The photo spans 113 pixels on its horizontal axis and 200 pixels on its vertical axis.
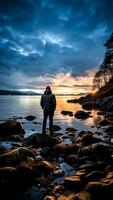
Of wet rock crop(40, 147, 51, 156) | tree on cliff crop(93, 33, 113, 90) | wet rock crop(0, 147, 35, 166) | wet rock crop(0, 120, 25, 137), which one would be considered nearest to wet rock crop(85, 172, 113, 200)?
wet rock crop(0, 147, 35, 166)

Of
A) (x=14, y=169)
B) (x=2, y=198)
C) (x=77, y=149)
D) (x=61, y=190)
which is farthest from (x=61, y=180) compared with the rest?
(x=77, y=149)

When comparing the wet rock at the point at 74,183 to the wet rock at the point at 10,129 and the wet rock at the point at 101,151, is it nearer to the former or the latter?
the wet rock at the point at 101,151

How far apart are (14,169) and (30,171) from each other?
628 mm

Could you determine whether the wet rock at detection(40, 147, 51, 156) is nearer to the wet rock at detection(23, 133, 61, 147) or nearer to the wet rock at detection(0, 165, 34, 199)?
the wet rock at detection(23, 133, 61, 147)

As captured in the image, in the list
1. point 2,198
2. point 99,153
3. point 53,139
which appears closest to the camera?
point 2,198

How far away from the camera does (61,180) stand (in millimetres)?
8172

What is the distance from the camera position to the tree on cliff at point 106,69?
2097 inches

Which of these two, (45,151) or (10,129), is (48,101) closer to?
(45,151)

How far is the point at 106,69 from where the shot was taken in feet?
246

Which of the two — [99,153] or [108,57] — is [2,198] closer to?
Result: [99,153]

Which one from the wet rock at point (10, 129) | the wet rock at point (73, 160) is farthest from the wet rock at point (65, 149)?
the wet rock at point (10, 129)

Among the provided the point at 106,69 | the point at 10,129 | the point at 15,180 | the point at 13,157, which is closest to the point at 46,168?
the point at 13,157

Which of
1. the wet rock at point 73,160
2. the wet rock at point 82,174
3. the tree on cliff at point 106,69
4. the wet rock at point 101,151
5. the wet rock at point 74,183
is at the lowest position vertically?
the wet rock at point 73,160

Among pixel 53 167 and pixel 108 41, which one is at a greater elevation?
pixel 108 41
